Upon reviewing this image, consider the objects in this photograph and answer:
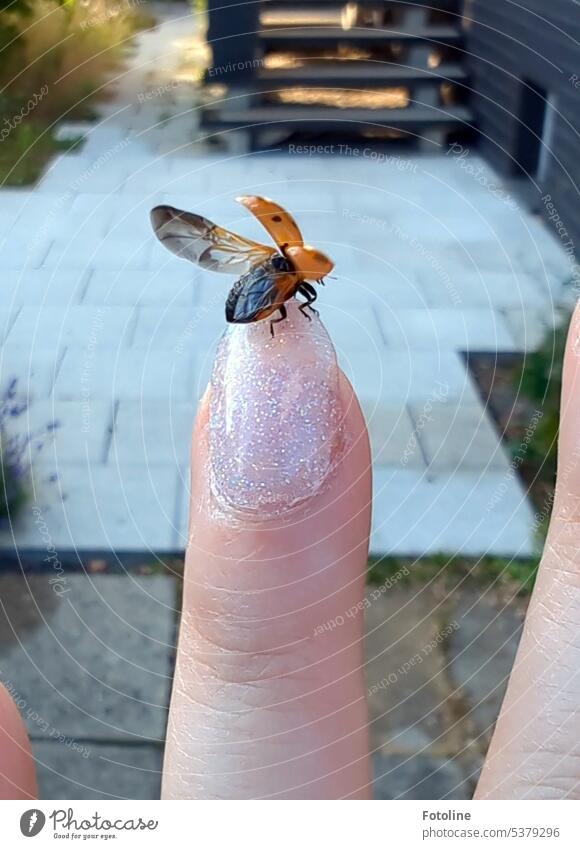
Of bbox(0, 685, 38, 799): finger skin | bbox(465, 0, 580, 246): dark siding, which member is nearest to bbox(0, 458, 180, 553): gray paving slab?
bbox(0, 685, 38, 799): finger skin

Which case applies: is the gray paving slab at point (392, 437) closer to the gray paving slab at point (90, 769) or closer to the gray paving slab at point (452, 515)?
the gray paving slab at point (452, 515)

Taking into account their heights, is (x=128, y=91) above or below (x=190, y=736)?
above

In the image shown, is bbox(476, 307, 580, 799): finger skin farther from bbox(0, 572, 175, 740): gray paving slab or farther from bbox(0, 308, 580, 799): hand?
bbox(0, 572, 175, 740): gray paving slab

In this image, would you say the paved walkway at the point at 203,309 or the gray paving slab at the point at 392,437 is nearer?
the paved walkway at the point at 203,309

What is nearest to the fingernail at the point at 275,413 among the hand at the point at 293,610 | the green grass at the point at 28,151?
the hand at the point at 293,610

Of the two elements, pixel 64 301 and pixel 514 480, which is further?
pixel 514 480

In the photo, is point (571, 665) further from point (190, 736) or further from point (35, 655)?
point (35, 655)
